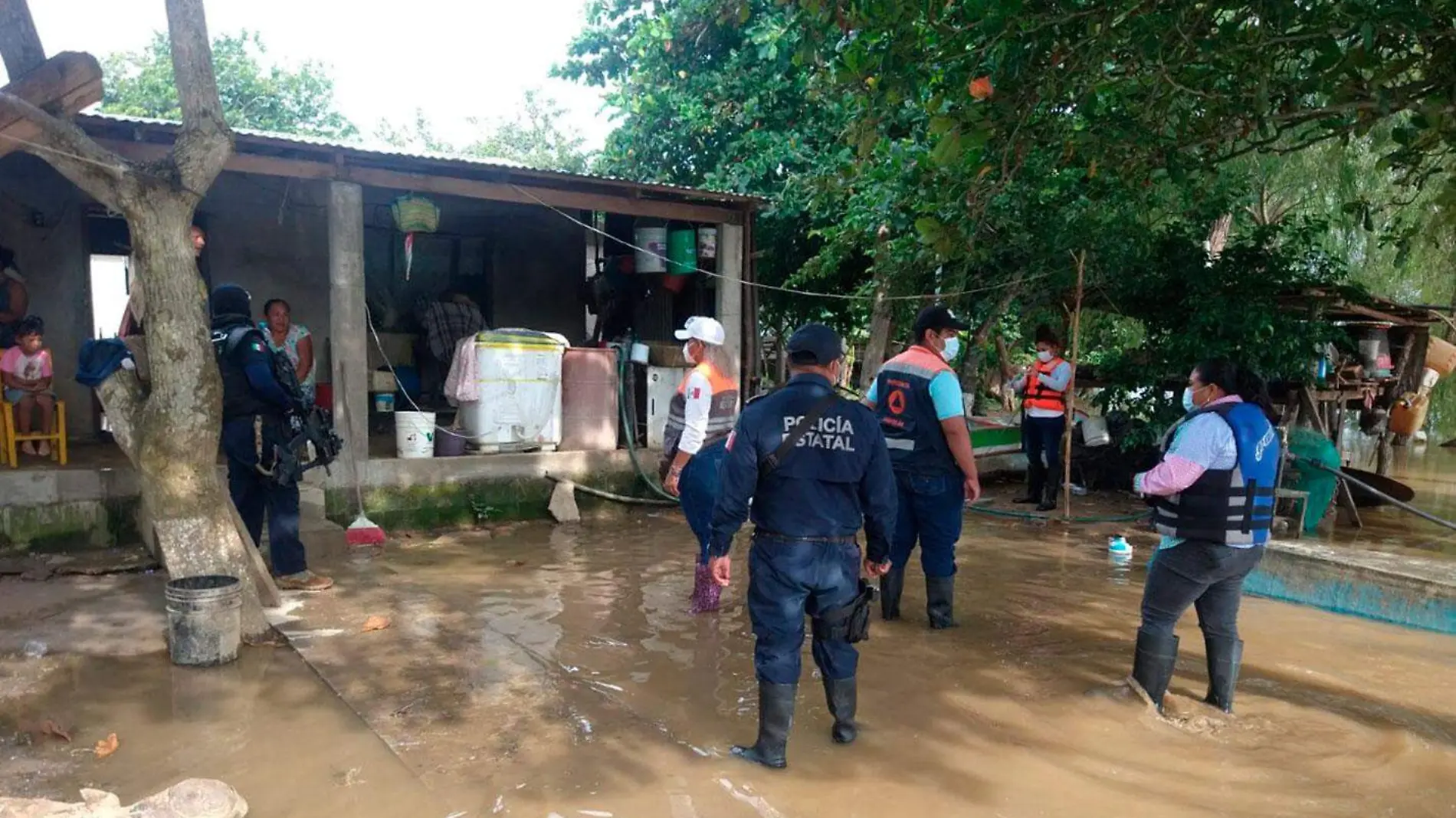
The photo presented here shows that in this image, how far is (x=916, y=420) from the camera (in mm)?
5262

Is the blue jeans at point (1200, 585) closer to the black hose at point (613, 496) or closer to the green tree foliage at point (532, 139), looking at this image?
the black hose at point (613, 496)

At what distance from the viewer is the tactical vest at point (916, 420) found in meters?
5.23

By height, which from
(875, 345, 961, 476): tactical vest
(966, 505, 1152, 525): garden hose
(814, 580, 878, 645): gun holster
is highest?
(875, 345, 961, 476): tactical vest

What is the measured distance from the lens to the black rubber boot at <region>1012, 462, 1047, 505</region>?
1002 cm

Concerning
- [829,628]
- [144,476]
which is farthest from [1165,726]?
[144,476]

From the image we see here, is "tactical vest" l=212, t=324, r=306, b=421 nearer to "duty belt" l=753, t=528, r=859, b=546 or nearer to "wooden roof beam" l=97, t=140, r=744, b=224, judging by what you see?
"wooden roof beam" l=97, t=140, r=744, b=224

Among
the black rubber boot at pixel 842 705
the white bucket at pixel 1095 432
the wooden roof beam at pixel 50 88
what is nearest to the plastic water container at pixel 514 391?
the wooden roof beam at pixel 50 88

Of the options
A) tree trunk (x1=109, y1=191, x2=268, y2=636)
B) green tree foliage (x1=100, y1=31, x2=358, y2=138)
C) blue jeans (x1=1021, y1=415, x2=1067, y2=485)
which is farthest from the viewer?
green tree foliage (x1=100, y1=31, x2=358, y2=138)

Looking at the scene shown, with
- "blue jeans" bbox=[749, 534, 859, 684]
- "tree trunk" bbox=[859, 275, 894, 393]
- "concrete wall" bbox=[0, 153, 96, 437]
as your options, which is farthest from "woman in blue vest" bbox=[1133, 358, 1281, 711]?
"concrete wall" bbox=[0, 153, 96, 437]

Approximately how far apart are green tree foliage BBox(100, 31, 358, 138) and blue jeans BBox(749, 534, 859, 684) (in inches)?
838

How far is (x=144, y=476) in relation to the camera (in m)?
4.85

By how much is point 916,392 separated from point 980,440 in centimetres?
625

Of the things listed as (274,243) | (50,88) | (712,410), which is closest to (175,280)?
(50,88)

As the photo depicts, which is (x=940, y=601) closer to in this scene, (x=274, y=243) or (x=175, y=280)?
(x=175, y=280)
